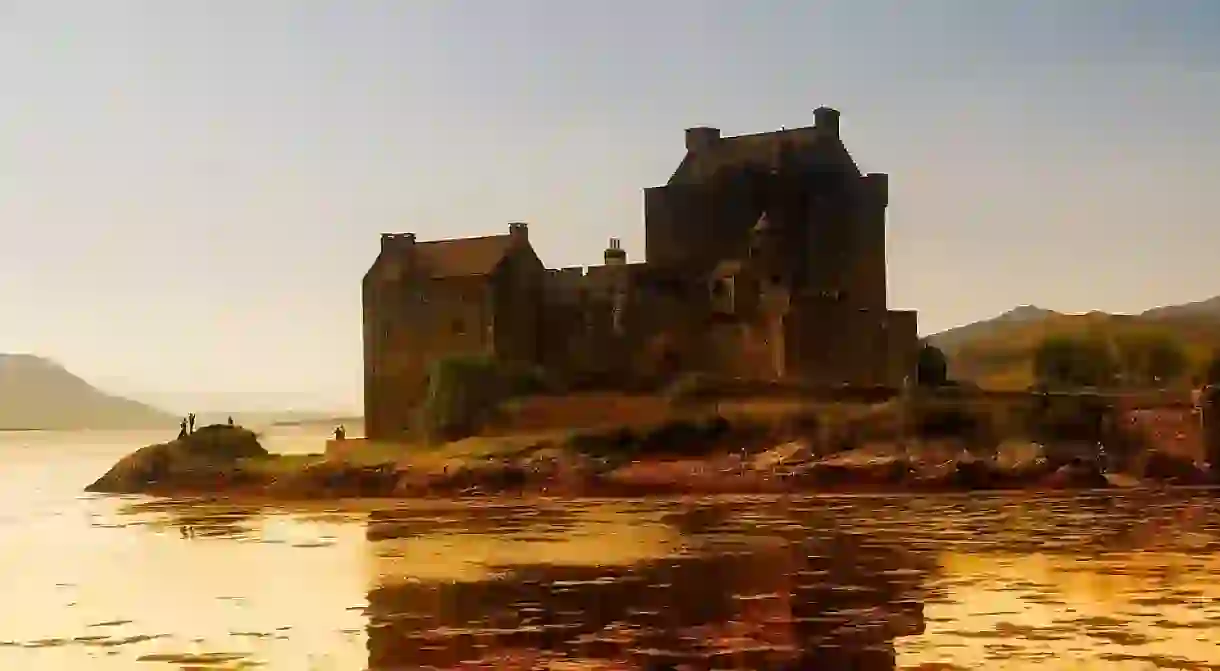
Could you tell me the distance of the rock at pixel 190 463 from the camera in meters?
50.7

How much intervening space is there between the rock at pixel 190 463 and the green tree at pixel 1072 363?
100.0 ft

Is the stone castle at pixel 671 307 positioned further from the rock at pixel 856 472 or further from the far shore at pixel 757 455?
the rock at pixel 856 472

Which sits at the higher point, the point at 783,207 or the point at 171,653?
the point at 783,207

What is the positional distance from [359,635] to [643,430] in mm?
27796

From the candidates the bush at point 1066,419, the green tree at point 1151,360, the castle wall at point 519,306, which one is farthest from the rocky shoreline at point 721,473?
the green tree at point 1151,360

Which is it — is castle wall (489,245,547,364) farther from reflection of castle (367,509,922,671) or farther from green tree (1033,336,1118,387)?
reflection of castle (367,509,922,671)

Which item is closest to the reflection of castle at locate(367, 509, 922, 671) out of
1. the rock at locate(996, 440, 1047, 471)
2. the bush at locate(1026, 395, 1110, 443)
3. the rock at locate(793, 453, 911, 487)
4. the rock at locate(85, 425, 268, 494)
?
the rock at locate(793, 453, 911, 487)

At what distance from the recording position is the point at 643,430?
46375 mm

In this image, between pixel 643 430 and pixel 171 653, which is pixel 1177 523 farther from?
pixel 171 653

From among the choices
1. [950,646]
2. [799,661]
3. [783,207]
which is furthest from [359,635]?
[783,207]

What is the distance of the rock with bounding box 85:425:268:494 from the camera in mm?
50656

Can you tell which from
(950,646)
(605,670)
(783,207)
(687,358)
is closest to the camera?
(605,670)

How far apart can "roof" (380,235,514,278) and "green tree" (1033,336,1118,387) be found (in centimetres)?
2229

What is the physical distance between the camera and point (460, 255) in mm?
54656
